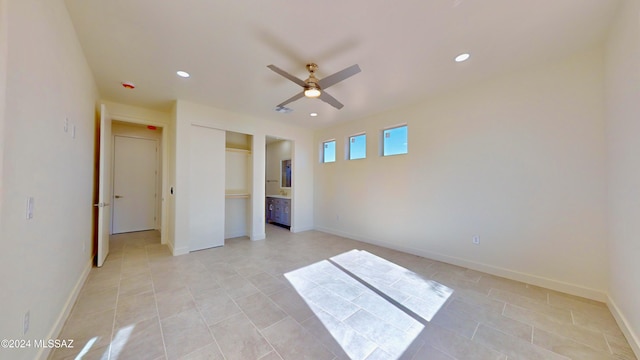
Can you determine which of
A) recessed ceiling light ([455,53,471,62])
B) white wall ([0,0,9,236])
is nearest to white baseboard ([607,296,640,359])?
recessed ceiling light ([455,53,471,62])

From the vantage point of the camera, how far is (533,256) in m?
2.73

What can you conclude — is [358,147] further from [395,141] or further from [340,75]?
[340,75]

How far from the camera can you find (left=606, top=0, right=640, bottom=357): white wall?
168cm

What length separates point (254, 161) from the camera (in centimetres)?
477

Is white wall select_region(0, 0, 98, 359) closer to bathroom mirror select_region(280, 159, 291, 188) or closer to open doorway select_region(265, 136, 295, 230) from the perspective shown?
open doorway select_region(265, 136, 295, 230)

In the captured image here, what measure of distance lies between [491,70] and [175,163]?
488cm

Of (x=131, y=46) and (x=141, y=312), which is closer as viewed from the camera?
(x=141, y=312)

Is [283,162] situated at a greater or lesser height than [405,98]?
lesser

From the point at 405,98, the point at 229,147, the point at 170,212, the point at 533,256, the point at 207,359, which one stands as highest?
the point at 405,98

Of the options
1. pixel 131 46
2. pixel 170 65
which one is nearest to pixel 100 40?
pixel 131 46

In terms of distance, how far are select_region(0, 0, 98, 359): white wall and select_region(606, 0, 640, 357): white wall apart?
4.00 meters

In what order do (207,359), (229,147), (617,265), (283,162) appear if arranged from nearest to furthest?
(207,359), (617,265), (229,147), (283,162)

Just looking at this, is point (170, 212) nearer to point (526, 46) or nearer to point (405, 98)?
point (405, 98)

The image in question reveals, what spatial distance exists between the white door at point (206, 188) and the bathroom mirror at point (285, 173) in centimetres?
239
